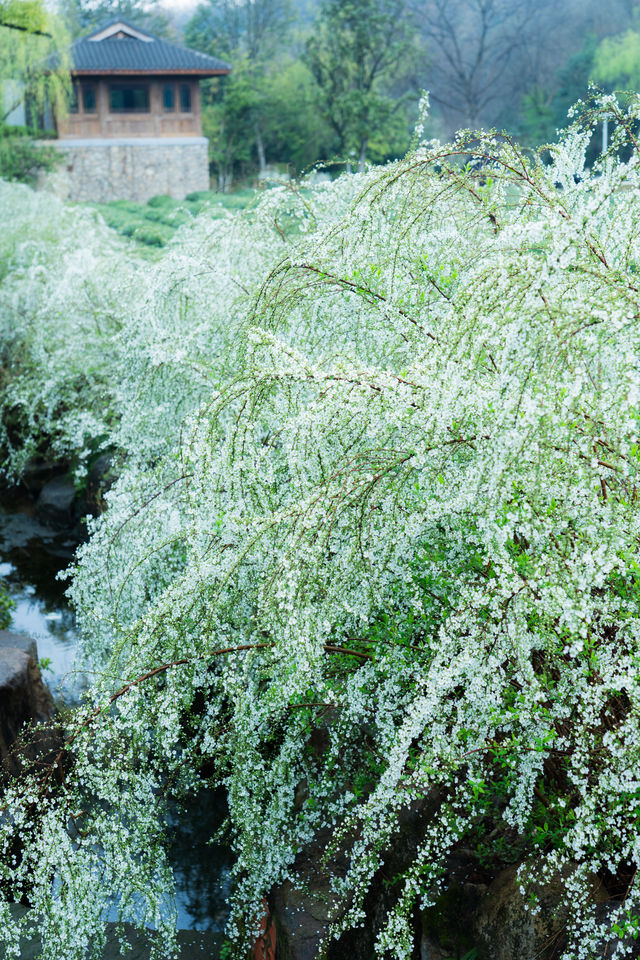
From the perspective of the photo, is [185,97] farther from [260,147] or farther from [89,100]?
[260,147]

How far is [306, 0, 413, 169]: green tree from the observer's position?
98.9 feet

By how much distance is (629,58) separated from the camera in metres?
32.1

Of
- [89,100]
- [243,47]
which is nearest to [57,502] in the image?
[89,100]

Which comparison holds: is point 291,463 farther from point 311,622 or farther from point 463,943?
point 463,943

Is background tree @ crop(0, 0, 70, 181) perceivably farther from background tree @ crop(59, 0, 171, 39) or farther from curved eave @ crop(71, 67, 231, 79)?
background tree @ crop(59, 0, 171, 39)

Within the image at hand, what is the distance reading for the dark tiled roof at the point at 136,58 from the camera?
91.3ft

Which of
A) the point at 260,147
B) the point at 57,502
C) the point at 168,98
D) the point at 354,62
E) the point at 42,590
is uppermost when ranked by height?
the point at 354,62

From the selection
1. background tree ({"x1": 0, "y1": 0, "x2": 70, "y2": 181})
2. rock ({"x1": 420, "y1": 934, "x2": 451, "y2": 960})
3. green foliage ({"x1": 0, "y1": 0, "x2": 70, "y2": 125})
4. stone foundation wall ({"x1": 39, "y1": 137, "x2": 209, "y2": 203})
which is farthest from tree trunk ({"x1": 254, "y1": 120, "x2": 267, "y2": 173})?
rock ({"x1": 420, "y1": 934, "x2": 451, "y2": 960})

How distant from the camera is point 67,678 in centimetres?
570

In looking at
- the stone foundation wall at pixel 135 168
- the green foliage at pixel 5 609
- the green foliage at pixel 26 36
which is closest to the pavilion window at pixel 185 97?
the stone foundation wall at pixel 135 168

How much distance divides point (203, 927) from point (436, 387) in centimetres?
296

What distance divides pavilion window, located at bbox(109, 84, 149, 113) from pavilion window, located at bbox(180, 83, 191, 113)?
1.16 metres

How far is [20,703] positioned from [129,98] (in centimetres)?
2926

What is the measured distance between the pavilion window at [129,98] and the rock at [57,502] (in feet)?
80.0
